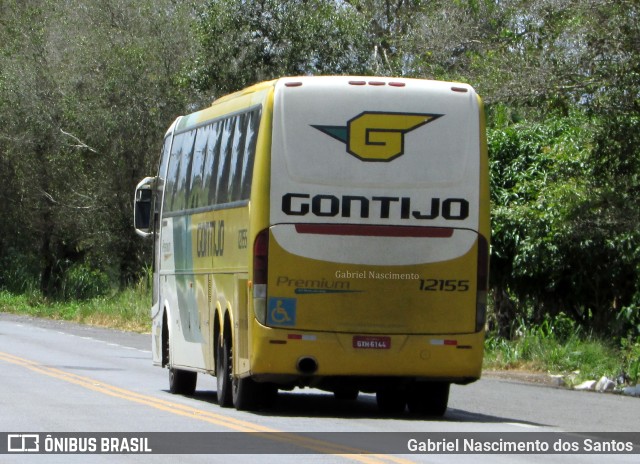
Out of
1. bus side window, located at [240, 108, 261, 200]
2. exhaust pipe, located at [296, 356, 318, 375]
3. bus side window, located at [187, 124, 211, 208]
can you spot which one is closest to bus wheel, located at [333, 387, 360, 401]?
exhaust pipe, located at [296, 356, 318, 375]

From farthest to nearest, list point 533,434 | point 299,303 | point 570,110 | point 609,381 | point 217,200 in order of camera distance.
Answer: point 570,110, point 609,381, point 217,200, point 299,303, point 533,434

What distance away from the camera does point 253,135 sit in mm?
14586

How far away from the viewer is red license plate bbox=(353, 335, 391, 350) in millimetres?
14094

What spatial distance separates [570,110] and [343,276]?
10.4m

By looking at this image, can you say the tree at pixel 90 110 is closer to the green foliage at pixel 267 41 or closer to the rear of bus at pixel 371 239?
the green foliage at pixel 267 41

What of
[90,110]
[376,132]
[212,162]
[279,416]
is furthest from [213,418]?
[90,110]

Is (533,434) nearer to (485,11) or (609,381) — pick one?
(609,381)

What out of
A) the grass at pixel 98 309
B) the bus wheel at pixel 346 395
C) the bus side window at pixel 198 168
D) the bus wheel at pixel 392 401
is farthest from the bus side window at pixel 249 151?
the grass at pixel 98 309

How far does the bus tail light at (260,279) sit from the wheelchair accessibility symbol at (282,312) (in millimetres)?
73

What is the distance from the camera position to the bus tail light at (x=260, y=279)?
1397 centimetres

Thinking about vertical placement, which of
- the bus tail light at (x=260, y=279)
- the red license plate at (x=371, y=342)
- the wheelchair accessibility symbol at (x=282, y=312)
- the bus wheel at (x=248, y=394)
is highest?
the bus tail light at (x=260, y=279)

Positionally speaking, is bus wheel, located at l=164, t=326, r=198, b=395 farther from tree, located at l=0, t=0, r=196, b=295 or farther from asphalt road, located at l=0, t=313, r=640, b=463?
tree, located at l=0, t=0, r=196, b=295

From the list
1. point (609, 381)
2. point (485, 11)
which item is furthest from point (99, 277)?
point (609, 381)

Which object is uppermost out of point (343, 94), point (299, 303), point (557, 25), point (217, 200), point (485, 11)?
point (485, 11)
